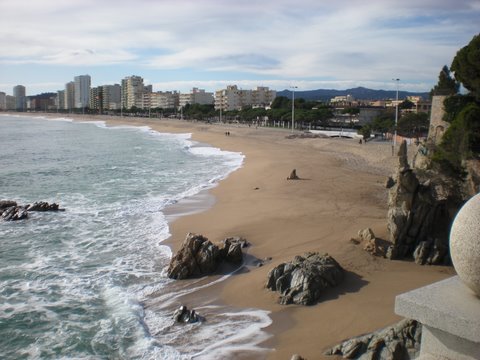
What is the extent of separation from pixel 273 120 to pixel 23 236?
70.2 meters

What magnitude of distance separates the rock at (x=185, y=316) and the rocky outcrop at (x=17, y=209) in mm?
11354

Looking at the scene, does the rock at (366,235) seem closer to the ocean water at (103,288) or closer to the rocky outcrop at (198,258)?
the rocky outcrop at (198,258)

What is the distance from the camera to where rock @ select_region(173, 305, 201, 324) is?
9.57 metres

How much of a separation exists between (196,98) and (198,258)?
573ft

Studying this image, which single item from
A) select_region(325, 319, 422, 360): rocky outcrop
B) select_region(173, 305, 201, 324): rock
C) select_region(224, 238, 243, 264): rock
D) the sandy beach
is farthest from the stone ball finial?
select_region(224, 238, 243, 264): rock

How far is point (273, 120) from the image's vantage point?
3312 inches

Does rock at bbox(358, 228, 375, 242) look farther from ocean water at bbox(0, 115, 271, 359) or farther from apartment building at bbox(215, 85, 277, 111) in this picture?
apartment building at bbox(215, 85, 277, 111)

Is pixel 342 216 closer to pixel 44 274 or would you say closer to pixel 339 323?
pixel 339 323

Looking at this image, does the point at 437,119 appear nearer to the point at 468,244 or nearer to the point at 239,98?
the point at 468,244

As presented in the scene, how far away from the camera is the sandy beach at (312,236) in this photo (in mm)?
8727

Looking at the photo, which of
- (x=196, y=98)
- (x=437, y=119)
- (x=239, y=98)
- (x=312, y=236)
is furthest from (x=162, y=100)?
(x=312, y=236)

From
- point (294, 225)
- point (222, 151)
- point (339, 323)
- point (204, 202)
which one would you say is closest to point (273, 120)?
point (222, 151)

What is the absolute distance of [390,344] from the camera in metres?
6.60

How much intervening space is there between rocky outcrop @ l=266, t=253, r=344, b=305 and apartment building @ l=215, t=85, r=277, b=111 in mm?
134355
